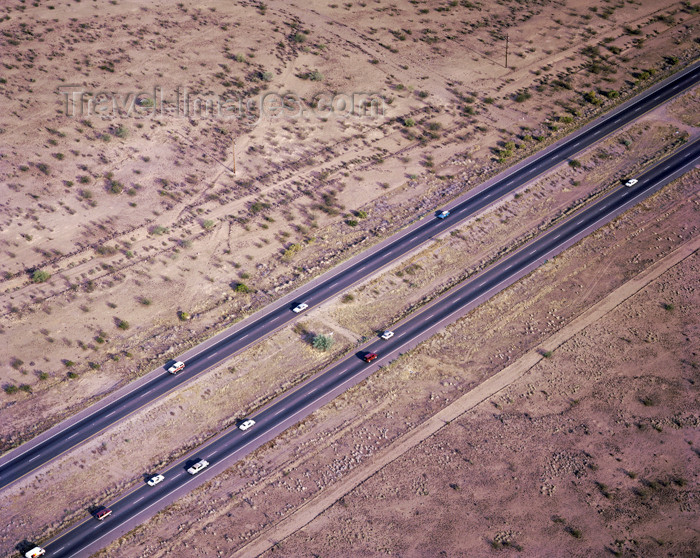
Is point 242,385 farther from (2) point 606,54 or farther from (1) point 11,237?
(2) point 606,54

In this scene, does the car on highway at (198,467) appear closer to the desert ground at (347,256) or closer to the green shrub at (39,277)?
the desert ground at (347,256)

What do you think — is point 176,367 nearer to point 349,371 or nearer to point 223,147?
point 349,371

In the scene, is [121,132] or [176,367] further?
[121,132]

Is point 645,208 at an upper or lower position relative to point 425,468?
upper

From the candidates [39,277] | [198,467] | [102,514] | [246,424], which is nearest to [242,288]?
[246,424]

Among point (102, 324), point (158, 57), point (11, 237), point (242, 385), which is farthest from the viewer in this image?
point (158, 57)

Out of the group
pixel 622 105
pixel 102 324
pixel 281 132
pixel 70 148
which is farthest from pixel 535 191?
pixel 70 148

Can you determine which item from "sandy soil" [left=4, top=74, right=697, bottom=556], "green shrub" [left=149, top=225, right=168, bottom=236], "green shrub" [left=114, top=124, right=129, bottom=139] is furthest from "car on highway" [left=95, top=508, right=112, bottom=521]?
"green shrub" [left=114, top=124, right=129, bottom=139]
